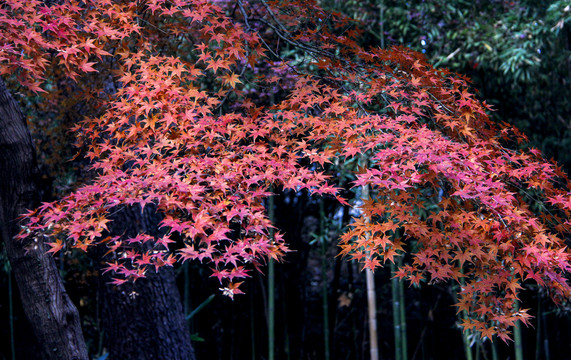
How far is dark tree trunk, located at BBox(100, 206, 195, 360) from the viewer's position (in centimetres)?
290

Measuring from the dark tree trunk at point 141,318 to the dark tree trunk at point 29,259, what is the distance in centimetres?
71

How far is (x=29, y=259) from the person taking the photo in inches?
83.0

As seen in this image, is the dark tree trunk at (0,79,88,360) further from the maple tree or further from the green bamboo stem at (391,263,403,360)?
the green bamboo stem at (391,263,403,360)

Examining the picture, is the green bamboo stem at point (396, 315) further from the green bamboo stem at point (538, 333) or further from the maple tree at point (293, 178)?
the maple tree at point (293, 178)

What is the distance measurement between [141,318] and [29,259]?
0.97 m

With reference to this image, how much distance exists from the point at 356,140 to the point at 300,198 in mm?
2912

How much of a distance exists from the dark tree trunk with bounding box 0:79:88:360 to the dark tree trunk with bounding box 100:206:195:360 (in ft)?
2.32

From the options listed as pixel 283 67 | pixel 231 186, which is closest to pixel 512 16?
pixel 283 67

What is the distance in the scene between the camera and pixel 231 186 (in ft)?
5.61

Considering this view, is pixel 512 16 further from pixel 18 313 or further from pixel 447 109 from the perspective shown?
pixel 18 313

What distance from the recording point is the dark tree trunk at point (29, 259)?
2.11 meters

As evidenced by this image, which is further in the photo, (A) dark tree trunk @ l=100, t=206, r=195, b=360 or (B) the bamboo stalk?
(B) the bamboo stalk

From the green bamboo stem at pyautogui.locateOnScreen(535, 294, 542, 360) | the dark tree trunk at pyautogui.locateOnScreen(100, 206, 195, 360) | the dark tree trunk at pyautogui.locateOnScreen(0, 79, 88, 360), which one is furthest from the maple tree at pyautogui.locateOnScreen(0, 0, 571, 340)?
the green bamboo stem at pyautogui.locateOnScreen(535, 294, 542, 360)

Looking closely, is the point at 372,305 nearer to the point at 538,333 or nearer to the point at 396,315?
the point at 396,315
